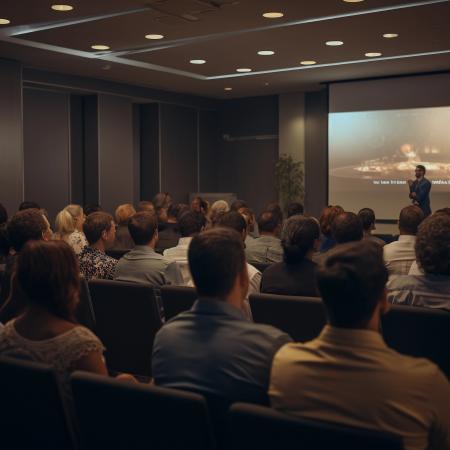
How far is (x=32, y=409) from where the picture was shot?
5.97 ft

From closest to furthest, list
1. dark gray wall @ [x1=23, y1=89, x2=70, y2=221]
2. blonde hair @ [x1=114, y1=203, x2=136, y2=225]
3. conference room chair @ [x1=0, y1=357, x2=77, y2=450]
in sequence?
conference room chair @ [x1=0, y1=357, x2=77, y2=450], blonde hair @ [x1=114, y1=203, x2=136, y2=225], dark gray wall @ [x1=23, y1=89, x2=70, y2=221]

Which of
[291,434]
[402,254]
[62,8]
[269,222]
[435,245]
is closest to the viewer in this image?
[291,434]

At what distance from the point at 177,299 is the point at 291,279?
0.61m

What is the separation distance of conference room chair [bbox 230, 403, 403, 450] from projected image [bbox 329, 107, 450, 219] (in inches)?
399

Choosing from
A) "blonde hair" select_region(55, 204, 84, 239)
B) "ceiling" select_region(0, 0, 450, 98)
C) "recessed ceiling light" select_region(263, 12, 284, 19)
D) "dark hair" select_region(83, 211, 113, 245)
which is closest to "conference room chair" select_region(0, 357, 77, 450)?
"dark hair" select_region(83, 211, 113, 245)

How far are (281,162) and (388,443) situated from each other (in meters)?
12.0

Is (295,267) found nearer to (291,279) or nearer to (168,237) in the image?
(291,279)

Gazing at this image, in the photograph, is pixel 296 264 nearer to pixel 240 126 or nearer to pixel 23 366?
pixel 23 366

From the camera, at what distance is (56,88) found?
10.9 meters

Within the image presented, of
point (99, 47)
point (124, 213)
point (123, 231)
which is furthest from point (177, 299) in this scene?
point (99, 47)

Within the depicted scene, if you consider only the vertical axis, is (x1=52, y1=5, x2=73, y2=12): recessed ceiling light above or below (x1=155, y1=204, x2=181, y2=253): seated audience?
above

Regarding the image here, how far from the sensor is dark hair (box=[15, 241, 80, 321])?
2.08 metres

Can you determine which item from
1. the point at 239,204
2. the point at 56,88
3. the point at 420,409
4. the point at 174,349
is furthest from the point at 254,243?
the point at 56,88

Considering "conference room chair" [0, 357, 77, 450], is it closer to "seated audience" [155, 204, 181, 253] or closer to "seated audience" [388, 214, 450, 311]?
"seated audience" [388, 214, 450, 311]
